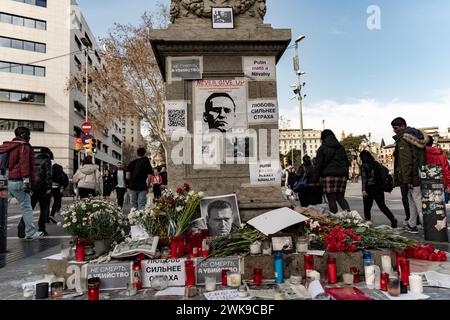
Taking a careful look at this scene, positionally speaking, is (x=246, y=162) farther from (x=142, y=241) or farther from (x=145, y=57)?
(x=145, y=57)

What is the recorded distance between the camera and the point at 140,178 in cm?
898

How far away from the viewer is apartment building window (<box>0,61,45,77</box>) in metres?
31.3

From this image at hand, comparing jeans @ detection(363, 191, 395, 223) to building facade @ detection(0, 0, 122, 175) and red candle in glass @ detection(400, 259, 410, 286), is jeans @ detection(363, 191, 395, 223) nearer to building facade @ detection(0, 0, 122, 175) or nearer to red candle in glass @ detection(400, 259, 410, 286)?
red candle in glass @ detection(400, 259, 410, 286)

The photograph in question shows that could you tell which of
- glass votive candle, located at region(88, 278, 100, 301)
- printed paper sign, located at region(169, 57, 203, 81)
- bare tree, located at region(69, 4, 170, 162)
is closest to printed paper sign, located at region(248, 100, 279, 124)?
printed paper sign, located at region(169, 57, 203, 81)

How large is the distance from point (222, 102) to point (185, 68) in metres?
0.74

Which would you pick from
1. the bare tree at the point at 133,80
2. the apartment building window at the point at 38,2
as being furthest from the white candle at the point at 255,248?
the apartment building window at the point at 38,2

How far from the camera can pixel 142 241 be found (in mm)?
3547

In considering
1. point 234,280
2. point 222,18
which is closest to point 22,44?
point 222,18

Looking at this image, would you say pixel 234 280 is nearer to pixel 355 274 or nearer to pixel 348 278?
pixel 348 278

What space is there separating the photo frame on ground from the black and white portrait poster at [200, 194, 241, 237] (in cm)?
256

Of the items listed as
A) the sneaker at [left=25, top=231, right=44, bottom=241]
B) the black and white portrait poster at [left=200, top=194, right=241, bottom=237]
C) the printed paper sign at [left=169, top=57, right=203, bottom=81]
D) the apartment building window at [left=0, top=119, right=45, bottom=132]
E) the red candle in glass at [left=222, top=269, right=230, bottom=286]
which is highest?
the apartment building window at [left=0, top=119, right=45, bottom=132]

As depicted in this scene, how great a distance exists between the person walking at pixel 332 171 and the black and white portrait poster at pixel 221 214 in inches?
95.2
